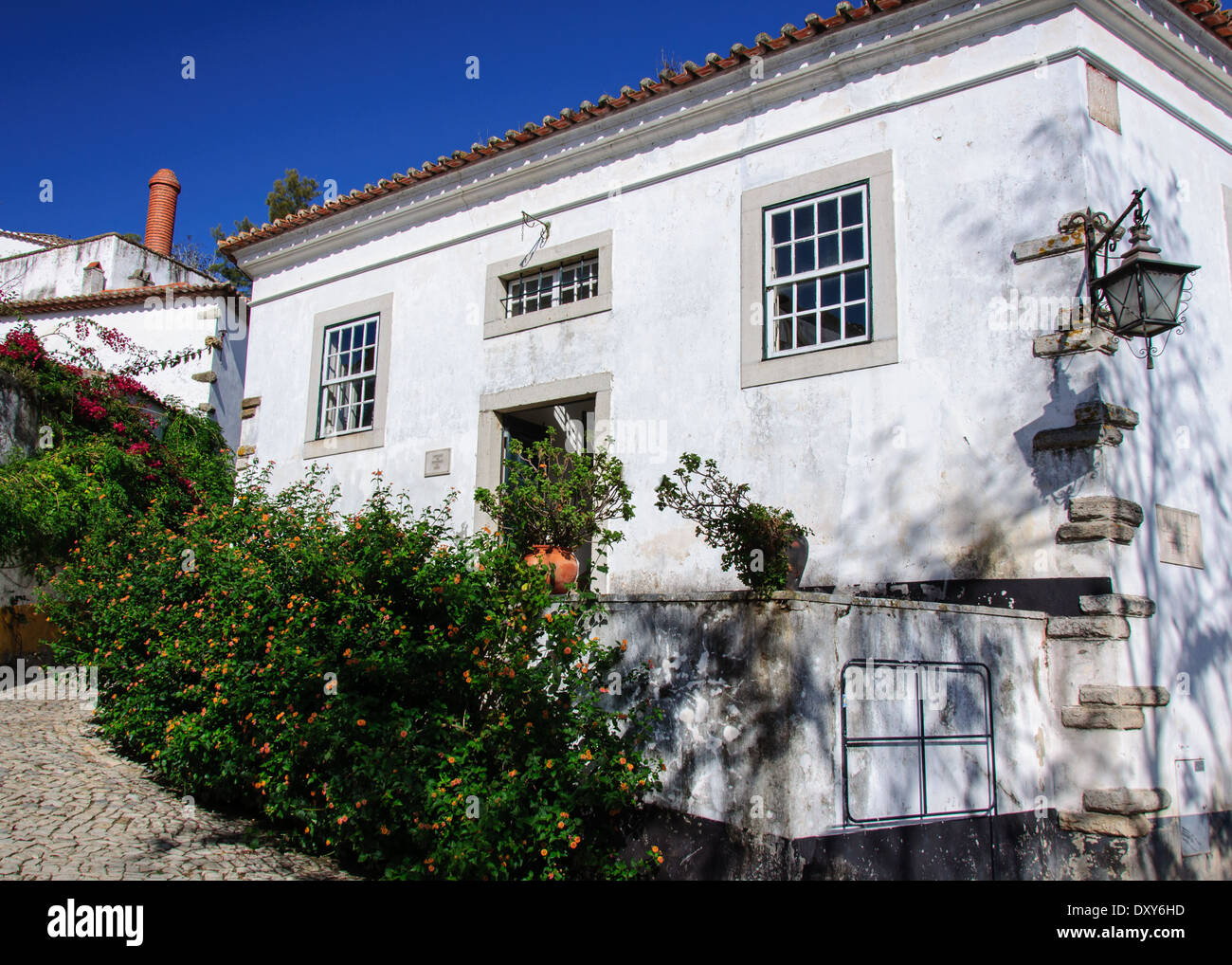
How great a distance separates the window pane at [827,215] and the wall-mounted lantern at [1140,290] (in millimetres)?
2265

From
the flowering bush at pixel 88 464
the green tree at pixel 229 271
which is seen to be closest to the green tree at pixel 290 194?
the green tree at pixel 229 271

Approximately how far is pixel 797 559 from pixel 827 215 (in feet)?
10.3

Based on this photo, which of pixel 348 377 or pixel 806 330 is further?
pixel 348 377

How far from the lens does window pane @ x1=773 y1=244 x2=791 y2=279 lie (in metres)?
8.41

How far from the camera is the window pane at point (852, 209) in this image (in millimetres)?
8078

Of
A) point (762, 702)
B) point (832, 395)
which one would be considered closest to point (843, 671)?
point (762, 702)

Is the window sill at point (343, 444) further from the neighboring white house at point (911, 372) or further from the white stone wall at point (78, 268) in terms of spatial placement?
the white stone wall at point (78, 268)

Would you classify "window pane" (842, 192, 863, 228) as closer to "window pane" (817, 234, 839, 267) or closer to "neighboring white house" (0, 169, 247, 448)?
"window pane" (817, 234, 839, 267)

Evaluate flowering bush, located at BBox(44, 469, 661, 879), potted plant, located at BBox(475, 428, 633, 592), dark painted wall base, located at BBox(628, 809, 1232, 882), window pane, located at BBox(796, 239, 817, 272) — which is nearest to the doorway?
potted plant, located at BBox(475, 428, 633, 592)

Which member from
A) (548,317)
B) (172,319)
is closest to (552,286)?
(548,317)

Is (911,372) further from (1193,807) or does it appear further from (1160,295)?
(1193,807)

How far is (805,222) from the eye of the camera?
8414 mm

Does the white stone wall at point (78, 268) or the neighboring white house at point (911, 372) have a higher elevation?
the white stone wall at point (78, 268)
